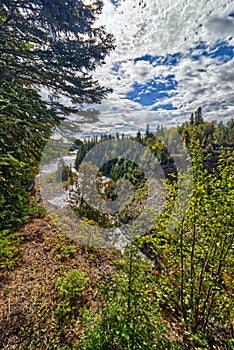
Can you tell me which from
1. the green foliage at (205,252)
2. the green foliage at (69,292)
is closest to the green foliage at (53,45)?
the green foliage at (69,292)

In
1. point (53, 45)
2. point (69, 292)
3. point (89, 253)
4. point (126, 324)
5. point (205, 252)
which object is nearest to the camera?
point (126, 324)

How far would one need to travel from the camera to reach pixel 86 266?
11.6ft

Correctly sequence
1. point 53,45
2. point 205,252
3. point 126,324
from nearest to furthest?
point 126,324 → point 205,252 → point 53,45

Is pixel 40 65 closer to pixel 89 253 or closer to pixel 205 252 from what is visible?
pixel 89 253

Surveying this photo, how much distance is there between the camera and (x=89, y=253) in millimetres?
4035

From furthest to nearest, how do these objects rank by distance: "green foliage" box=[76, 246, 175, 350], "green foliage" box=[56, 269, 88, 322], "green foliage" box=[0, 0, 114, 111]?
"green foliage" box=[0, 0, 114, 111] < "green foliage" box=[56, 269, 88, 322] < "green foliage" box=[76, 246, 175, 350]

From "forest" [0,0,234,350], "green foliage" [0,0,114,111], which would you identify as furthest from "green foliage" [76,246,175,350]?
"green foliage" [0,0,114,111]

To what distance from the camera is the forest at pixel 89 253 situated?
5.31 feet

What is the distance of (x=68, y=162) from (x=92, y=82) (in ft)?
14.0

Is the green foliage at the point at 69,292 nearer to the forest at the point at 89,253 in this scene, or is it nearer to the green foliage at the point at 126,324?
the forest at the point at 89,253

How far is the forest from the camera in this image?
1.62 m

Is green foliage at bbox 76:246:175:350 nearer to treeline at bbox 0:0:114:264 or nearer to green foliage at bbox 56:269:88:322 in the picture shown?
green foliage at bbox 56:269:88:322

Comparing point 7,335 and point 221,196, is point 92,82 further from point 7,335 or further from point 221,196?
point 7,335

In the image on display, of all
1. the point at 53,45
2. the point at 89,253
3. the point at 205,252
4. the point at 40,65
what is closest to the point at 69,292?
the point at 89,253
